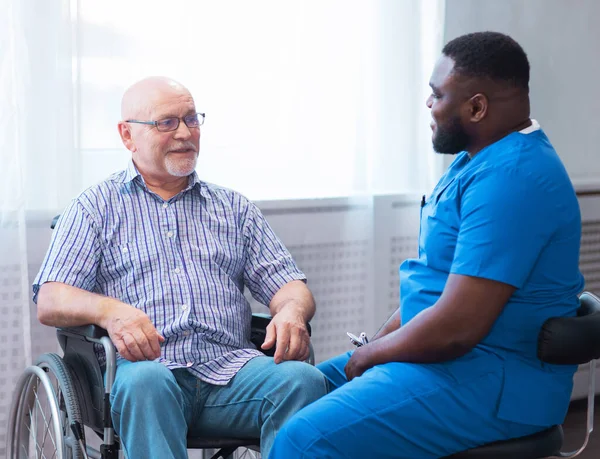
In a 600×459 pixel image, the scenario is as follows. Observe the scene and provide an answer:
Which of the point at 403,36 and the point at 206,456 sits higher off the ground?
the point at 403,36

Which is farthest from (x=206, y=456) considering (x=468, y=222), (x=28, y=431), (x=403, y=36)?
(x=403, y=36)

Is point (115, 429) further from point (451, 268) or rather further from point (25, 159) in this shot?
point (25, 159)

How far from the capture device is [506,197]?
1.61 metres

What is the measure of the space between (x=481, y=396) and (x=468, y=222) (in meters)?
0.36

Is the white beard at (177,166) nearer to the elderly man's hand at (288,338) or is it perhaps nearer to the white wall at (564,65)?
the elderly man's hand at (288,338)

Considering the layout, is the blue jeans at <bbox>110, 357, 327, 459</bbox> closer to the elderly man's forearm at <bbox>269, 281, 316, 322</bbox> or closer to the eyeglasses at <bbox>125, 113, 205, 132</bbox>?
the elderly man's forearm at <bbox>269, 281, 316, 322</bbox>

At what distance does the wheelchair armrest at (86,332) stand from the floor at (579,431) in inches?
81.5

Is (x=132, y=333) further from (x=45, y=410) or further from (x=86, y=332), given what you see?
(x=45, y=410)

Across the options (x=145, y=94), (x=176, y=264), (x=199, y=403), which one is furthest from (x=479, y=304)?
(x=145, y=94)

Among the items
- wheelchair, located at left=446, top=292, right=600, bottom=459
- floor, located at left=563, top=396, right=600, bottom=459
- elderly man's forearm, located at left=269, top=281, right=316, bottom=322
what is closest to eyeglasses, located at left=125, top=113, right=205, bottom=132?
elderly man's forearm, located at left=269, top=281, right=316, bottom=322

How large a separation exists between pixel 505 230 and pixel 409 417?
1.37 ft

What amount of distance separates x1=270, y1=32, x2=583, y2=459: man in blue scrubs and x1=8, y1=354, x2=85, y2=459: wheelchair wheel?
516mm

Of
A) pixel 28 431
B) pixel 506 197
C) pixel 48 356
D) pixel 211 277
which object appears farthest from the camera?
pixel 28 431

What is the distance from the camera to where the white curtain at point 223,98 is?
97.5 inches
